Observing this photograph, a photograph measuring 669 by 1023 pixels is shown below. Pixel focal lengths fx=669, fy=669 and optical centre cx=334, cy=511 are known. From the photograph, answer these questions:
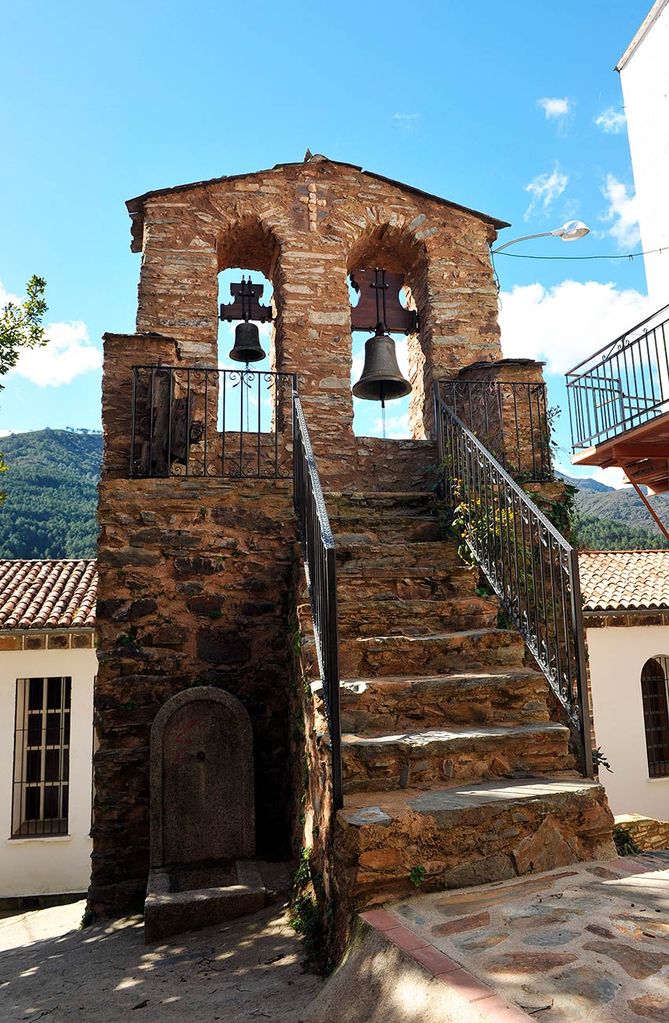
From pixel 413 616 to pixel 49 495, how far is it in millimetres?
38520

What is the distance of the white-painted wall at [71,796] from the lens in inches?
360

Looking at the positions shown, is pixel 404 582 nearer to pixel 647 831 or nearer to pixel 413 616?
pixel 413 616

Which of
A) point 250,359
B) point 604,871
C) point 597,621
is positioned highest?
point 250,359

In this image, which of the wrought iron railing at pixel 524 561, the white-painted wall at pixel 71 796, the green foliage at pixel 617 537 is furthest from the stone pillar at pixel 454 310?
the green foliage at pixel 617 537

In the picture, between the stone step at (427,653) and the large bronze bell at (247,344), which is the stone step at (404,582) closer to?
the stone step at (427,653)

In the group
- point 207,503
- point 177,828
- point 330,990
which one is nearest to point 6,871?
point 177,828

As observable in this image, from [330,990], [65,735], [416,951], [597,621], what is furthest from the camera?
[597,621]

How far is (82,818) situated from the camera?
941 cm

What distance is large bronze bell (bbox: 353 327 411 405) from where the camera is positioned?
700cm

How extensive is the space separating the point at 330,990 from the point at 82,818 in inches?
321

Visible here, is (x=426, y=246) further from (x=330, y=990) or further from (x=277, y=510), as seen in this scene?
(x=330, y=990)

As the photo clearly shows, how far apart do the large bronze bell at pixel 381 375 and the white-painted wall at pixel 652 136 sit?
553 centimetres

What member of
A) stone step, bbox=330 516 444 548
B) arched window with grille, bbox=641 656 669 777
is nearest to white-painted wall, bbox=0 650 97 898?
stone step, bbox=330 516 444 548

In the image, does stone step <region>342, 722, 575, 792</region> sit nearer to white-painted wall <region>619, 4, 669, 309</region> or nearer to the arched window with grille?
white-painted wall <region>619, 4, 669, 309</region>
